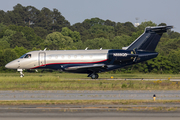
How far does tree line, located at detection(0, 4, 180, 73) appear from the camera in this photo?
191 ft

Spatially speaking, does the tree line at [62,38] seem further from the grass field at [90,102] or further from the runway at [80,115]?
the runway at [80,115]

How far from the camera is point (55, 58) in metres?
37.8

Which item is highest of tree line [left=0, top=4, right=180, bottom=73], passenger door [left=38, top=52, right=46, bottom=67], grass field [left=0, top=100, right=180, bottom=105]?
tree line [left=0, top=4, right=180, bottom=73]

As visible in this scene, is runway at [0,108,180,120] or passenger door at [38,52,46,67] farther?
passenger door at [38,52,46,67]

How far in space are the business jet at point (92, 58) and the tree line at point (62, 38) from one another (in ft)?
58.0

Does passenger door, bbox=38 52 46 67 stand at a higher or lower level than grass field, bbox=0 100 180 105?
higher

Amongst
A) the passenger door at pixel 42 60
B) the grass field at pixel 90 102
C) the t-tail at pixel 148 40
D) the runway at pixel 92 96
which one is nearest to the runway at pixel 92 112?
the grass field at pixel 90 102

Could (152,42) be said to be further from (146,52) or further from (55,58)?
(55,58)

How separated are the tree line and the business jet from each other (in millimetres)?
17690

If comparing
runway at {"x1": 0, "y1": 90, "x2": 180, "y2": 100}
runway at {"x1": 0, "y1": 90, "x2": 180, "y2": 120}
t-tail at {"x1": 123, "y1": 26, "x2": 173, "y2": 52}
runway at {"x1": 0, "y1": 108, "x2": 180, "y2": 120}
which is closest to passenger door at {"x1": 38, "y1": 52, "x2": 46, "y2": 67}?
t-tail at {"x1": 123, "y1": 26, "x2": 173, "y2": 52}

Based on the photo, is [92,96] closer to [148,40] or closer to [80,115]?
[80,115]

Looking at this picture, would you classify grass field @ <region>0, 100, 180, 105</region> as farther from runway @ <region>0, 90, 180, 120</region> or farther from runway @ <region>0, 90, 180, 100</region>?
runway @ <region>0, 90, 180, 100</region>

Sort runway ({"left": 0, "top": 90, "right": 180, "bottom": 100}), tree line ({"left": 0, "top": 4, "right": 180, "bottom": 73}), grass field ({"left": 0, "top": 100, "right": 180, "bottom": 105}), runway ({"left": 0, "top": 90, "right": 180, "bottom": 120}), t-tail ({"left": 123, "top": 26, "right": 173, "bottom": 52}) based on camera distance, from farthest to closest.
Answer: tree line ({"left": 0, "top": 4, "right": 180, "bottom": 73}) < t-tail ({"left": 123, "top": 26, "right": 173, "bottom": 52}) < runway ({"left": 0, "top": 90, "right": 180, "bottom": 100}) < grass field ({"left": 0, "top": 100, "right": 180, "bottom": 105}) < runway ({"left": 0, "top": 90, "right": 180, "bottom": 120})

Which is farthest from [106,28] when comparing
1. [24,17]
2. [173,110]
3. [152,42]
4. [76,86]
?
[173,110]
